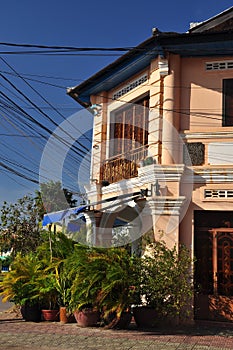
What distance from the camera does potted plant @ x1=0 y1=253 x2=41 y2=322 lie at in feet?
35.0

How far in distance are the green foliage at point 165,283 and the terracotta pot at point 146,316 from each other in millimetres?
130

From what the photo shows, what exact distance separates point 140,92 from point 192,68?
5.00 ft

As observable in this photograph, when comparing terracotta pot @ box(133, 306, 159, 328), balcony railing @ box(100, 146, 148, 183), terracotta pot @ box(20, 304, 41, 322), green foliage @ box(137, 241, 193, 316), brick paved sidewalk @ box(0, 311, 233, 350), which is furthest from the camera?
balcony railing @ box(100, 146, 148, 183)

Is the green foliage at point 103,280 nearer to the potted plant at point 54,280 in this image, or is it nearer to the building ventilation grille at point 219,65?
the potted plant at point 54,280

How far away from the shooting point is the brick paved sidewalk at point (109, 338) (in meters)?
7.95

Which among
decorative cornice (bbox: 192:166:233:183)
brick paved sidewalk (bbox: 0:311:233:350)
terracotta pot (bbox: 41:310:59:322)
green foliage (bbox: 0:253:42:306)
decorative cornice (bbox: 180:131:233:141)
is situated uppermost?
decorative cornice (bbox: 180:131:233:141)

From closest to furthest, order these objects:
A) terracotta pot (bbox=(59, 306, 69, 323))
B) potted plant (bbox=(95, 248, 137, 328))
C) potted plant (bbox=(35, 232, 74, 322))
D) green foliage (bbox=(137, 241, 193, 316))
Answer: potted plant (bbox=(95, 248, 137, 328)) → green foliage (bbox=(137, 241, 193, 316)) → terracotta pot (bbox=(59, 306, 69, 323)) → potted plant (bbox=(35, 232, 74, 322))

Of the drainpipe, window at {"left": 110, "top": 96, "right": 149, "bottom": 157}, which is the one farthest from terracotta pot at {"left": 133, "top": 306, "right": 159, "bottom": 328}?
window at {"left": 110, "top": 96, "right": 149, "bottom": 157}

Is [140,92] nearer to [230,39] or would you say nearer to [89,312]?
[230,39]

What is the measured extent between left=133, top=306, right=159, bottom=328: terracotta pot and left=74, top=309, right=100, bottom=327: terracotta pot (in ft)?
2.69

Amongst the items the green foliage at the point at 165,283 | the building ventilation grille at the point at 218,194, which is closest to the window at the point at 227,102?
the building ventilation grille at the point at 218,194

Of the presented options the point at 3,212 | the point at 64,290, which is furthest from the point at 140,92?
the point at 3,212

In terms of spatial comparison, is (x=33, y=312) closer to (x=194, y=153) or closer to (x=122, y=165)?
(x=122, y=165)

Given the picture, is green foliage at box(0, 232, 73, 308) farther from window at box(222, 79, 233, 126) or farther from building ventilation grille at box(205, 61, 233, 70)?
building ventilation grille at box(205, 61, 233, 70)
